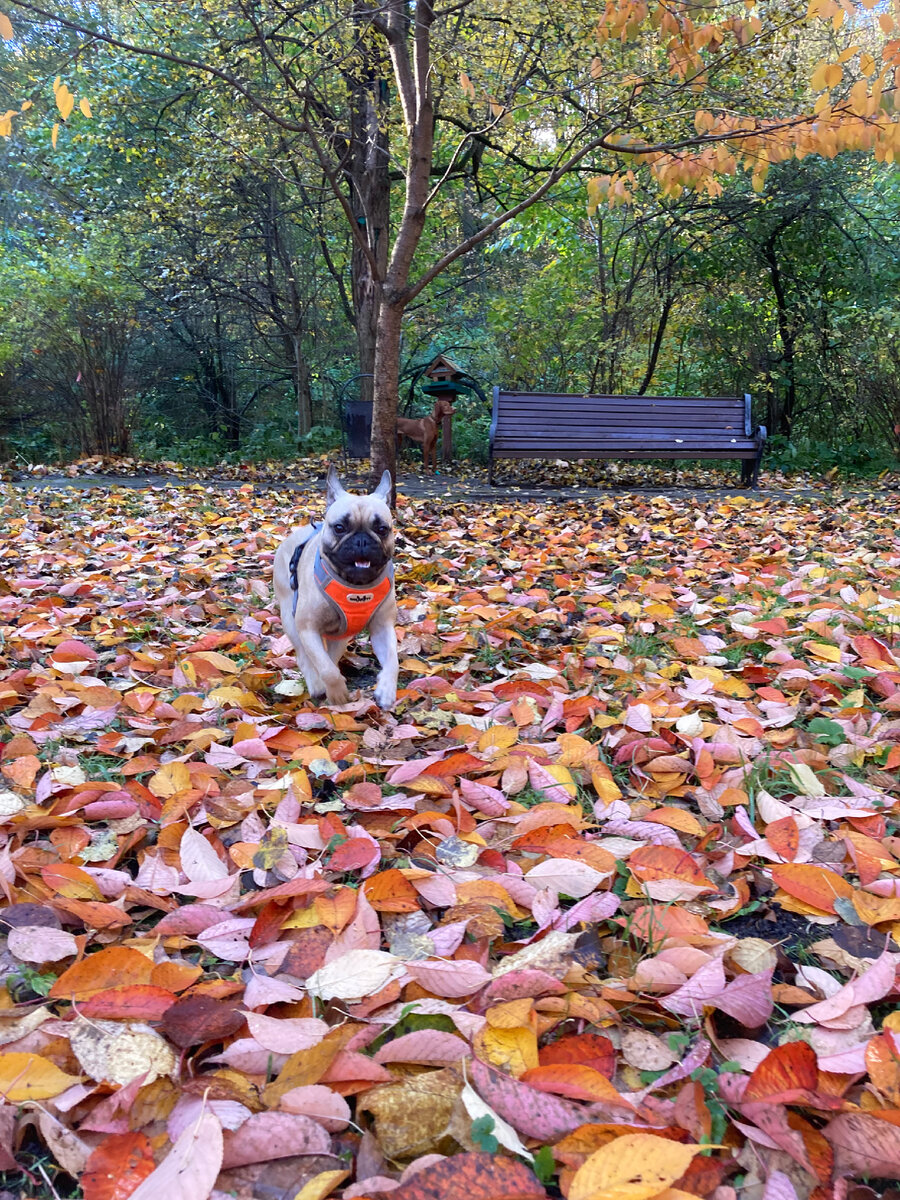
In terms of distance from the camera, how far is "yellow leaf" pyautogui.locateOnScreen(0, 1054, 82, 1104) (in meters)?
1.26

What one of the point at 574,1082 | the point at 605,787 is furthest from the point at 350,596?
the point at 574,1082

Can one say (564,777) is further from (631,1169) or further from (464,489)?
(464,489)

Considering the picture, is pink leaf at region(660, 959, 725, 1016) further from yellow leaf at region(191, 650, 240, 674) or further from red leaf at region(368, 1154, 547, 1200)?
yellow leaf at region(191, 650, 240, 674)

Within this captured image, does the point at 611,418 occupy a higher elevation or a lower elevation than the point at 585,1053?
higher

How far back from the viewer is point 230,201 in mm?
12516

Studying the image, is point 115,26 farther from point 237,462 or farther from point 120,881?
point 120,881

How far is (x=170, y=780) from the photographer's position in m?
2.37

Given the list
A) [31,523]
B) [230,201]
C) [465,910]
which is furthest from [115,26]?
[465,910]

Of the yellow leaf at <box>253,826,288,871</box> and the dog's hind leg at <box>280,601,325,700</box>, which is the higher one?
the dog's hind leg at <box>280,601,325,700</box>

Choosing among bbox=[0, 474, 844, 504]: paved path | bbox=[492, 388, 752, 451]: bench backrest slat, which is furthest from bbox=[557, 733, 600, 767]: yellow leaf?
bbox=[492, 388, 752, 451]: bench backrest slat

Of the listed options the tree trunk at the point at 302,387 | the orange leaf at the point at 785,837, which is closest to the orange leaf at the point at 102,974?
the orange leaf at the point at 785,837

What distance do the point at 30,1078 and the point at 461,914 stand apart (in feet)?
2.78

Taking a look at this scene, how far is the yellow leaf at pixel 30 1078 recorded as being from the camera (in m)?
1.26

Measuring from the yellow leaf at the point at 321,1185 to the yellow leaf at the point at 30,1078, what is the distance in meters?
0.43
